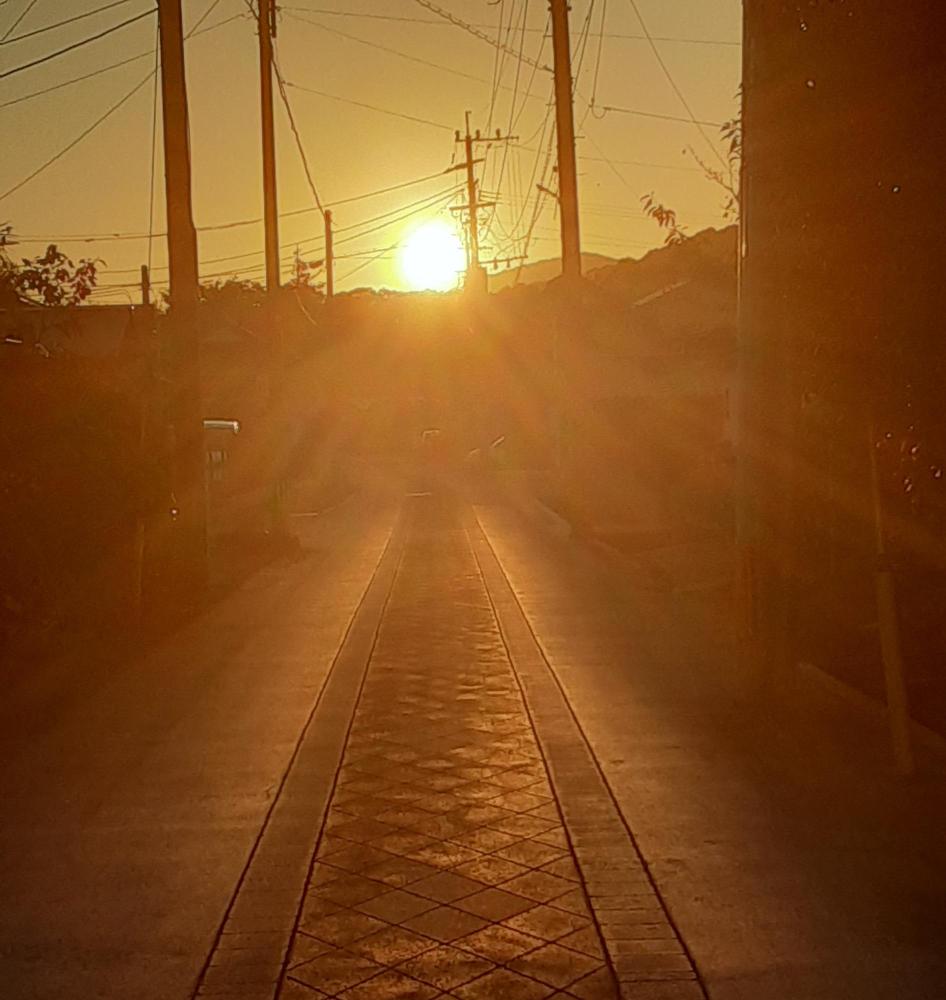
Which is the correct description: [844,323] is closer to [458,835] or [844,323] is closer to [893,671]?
[893,671]

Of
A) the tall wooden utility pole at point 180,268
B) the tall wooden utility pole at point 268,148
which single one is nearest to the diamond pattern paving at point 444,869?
the tall wooden utility pole at point 180,268

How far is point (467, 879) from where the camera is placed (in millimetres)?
6746

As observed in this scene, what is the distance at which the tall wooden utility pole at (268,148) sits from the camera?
3350 centimetres

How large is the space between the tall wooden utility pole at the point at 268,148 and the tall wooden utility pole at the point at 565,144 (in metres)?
6.69

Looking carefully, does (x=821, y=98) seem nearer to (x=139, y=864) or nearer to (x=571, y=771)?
(x=571, y=771)

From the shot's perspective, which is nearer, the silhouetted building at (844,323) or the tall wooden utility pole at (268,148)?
the silhouetted building at (844,323)

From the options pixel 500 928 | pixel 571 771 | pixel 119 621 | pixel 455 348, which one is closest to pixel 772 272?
pixel 571 771

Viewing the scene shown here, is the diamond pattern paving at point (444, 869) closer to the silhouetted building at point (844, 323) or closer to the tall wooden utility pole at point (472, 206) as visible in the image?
the silhouetted building at point (844, 323)

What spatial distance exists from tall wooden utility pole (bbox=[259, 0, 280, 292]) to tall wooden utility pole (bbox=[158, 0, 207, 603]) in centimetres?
1476

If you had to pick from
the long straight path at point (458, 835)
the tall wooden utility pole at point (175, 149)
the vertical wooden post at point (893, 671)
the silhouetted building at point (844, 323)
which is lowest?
the long straight path at point (458, 835)

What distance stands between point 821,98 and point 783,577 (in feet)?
10.2

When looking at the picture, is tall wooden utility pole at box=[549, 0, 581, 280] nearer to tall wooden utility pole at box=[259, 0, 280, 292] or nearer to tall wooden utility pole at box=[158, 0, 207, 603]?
tall wooden utility pole at box=[259, 0, 280, 292]

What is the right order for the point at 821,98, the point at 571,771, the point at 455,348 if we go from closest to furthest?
the point at 571,771, the point at 821,98, the point at 455,348

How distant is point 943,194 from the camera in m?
8.16
